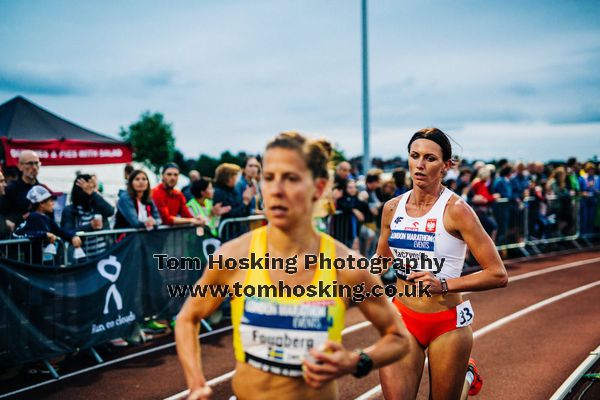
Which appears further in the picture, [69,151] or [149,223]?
[69,151]

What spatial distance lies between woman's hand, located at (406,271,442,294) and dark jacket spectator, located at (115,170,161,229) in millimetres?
4999

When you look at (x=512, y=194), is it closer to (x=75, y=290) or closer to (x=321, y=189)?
(x=75, y=290)

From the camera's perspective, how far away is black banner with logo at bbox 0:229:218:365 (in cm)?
625

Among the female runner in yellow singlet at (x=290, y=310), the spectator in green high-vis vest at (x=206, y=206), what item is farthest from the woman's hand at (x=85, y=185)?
the female runner in yellow singlet at (x=290, y=310)

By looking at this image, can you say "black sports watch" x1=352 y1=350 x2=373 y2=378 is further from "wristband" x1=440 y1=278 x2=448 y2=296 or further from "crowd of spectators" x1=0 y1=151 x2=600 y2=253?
"wristband" x1=440 y1=278 x2=448 y2=296

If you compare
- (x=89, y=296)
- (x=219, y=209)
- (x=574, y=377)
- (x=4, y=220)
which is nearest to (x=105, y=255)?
(x=89, y=296)

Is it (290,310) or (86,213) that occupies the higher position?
(86,213)

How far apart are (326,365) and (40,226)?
5460 mm

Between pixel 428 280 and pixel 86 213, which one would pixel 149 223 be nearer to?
pixel 86 213

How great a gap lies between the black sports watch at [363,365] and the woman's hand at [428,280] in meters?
1.32

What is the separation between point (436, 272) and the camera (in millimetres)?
3885

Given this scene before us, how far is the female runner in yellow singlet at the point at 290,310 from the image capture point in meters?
2.37

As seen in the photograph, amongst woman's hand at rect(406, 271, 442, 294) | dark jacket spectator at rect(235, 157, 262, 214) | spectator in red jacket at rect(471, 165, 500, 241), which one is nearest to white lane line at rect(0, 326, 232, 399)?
dark jacket spectator at rect(235, 157, 262, 214)

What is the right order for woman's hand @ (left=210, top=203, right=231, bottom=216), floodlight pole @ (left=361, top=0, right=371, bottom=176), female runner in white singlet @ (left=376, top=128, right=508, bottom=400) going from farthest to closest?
floodlight pole @ (left=361, top=0, right=371, bottom=176)
woman's hand @ (left=210, top=203, right=231, bottom=216)
female runner in white singlet @ (left=376, top=128, right=508, bottom=400)
